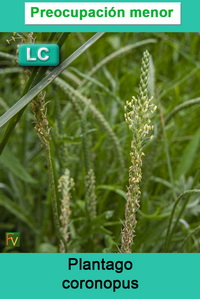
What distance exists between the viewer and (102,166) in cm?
109

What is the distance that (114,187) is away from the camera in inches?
35.3

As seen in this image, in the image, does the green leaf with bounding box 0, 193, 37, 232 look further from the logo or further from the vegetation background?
the logo

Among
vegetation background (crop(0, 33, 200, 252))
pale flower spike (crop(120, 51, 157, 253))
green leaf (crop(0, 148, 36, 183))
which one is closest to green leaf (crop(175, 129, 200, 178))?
vegetation background (crop(0, 33, 200, 252))

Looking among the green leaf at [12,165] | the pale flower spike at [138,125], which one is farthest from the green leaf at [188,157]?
the pale flower spike at [138,125]

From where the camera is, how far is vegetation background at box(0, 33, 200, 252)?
91cm

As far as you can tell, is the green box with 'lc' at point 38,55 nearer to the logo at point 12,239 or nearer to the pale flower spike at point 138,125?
the pale flower spike at point 138,125

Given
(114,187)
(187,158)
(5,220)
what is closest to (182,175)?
(187,158)
